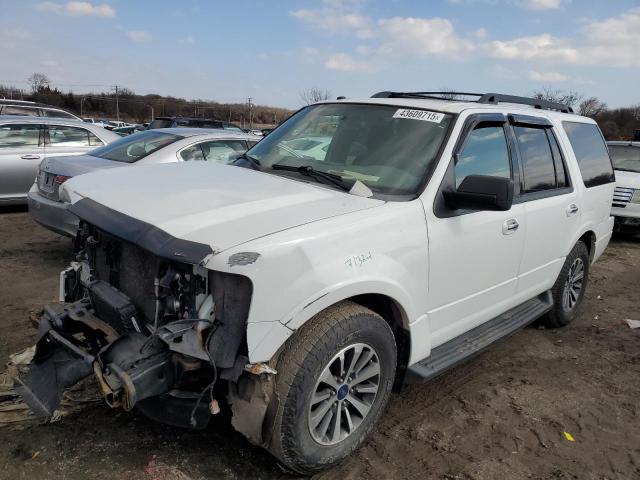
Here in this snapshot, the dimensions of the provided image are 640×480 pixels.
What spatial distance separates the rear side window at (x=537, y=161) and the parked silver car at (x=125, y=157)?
8.81 ft

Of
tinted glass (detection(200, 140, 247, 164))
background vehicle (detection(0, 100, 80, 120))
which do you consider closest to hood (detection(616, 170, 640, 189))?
tinted glass (detection(200, 140, 247, 164))

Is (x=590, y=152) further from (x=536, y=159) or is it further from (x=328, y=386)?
(x=328, y=386)

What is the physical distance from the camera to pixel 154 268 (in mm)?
2568

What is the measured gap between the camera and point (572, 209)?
4.40 m

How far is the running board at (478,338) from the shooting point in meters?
3.12

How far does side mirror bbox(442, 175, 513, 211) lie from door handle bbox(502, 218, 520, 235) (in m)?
0.63

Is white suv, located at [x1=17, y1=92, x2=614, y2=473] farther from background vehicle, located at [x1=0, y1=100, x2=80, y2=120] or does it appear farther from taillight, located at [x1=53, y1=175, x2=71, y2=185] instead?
background vehicle, located at [x1=0, y1=100, x2=80, y2=120]

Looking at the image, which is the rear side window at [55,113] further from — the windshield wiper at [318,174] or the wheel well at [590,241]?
the wheel well at [590,241]

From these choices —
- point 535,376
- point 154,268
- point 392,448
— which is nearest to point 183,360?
point 154,268

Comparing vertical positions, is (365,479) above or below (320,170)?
below

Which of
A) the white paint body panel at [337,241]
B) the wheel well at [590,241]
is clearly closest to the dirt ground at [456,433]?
the white paint body panel at [337,241]

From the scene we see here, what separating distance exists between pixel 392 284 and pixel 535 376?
6.75 feet

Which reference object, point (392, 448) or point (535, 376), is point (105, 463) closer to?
point (392, 448)

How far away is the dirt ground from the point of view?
2727mm
